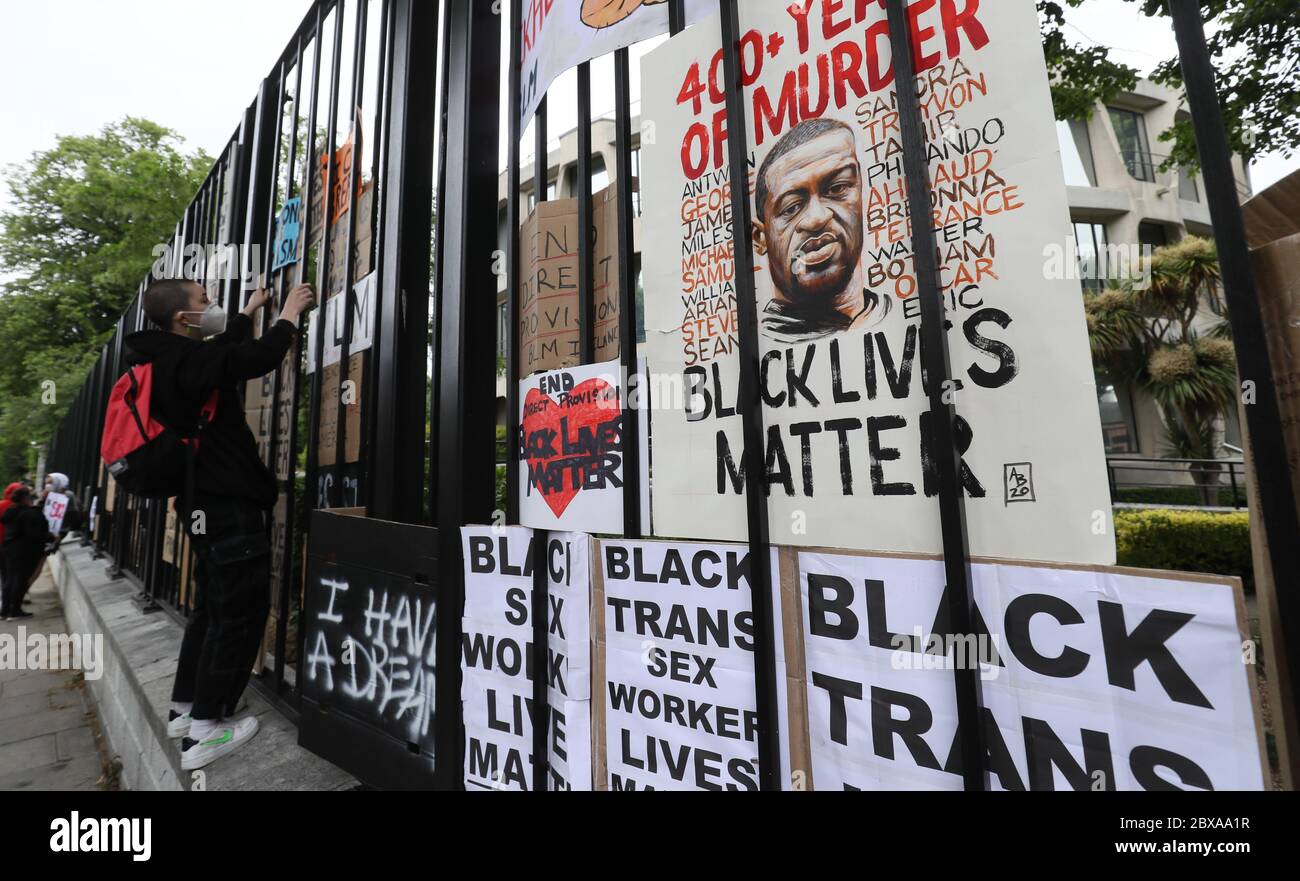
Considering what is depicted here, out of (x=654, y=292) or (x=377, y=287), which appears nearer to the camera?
(x=654, y=292)

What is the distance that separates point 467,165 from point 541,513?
1.30 metres

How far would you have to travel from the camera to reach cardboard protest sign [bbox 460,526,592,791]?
66.8 inches

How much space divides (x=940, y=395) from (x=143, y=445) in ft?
Answer: 10.0

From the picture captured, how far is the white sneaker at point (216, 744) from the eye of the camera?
93.5 inches

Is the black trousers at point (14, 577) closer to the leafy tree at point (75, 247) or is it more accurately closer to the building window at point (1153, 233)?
the leafy tree at point (75, 247)

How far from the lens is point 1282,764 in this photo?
88 centimetres

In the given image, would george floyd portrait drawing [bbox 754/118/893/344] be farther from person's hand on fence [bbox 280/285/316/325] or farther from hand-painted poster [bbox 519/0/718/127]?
person's hand on fence [bbox 280/285/316/325]

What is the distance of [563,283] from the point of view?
190 centimetres

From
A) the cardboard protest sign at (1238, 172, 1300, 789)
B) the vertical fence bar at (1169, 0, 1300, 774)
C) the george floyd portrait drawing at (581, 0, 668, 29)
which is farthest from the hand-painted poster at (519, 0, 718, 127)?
the cardboard protest sign at (1238, 172, 1300, 789)

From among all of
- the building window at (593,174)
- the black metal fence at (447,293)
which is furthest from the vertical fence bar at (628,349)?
the building window at (593,174)

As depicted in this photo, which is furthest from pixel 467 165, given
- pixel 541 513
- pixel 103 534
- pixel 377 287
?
pixel 103 534

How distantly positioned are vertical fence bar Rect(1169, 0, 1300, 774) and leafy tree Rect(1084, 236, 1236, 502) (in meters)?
13.7

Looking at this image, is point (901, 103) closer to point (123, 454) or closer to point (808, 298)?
point (808, 298)
